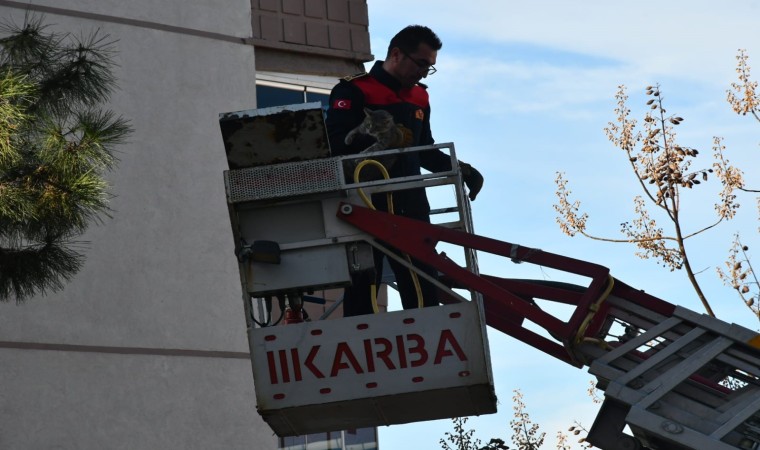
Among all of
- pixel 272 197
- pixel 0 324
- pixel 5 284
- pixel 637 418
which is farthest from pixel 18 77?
pixel 0 324

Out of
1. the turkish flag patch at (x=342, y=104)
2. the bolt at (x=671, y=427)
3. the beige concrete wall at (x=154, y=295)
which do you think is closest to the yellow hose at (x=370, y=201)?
the turkish flag patch at (x=342, y=104)

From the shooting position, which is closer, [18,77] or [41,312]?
[18,77]

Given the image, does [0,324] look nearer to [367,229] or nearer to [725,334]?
[367,229]

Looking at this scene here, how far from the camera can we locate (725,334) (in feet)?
24.3

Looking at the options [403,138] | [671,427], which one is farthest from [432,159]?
[671,427]

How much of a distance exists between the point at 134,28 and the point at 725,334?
380 inches

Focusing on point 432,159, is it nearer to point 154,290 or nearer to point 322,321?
point 322,321

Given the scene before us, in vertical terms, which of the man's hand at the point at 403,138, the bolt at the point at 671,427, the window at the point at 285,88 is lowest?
the bolt at the point at 671,427

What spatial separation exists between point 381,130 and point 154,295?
666 cm

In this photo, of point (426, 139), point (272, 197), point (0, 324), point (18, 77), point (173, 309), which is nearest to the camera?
point (272, 197)

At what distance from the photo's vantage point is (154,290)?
14453 mm

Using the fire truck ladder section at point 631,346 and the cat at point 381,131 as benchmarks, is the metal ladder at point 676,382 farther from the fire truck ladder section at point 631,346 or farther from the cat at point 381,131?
the cat at point 381,131

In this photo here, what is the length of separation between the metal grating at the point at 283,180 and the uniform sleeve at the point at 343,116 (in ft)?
2.34

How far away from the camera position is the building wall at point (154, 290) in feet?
44.8
